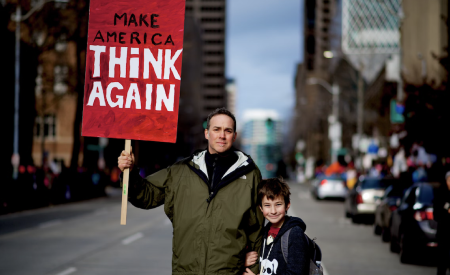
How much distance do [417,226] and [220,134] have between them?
8291mm

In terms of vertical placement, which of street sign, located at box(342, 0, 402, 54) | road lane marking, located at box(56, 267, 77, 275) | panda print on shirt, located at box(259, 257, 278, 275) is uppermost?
street sign, located at box(342, 0, 402, 54)

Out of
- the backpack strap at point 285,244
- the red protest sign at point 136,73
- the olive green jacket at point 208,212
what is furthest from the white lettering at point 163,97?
the backpack strap at point 285,244

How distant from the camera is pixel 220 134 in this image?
496 cm

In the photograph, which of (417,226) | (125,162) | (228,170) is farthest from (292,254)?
(417,226)

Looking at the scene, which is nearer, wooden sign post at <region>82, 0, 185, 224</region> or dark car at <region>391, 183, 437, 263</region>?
wooden sign post at <region>82, 0, 185, 224</region>

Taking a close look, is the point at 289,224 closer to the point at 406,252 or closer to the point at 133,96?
the point at 133,96

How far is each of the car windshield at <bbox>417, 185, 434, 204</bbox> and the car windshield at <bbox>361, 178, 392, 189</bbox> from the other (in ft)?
30.1

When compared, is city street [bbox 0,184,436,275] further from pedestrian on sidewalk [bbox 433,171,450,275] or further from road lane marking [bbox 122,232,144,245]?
pedestrian on sidewalk [bbox 433,171,450,275]

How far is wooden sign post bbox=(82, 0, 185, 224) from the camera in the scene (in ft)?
18.3

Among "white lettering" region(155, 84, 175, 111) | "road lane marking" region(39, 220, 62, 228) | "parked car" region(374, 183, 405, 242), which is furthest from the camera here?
"road lane marking" region(39, 220, 62, 228)

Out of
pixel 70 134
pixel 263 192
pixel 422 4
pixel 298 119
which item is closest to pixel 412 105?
pixel 263 192

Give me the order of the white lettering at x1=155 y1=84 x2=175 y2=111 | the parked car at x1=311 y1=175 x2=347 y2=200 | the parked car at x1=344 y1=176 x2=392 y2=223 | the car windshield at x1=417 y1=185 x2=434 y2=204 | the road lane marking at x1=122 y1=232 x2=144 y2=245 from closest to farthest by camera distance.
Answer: the white lettering at x1=155 y1=84 x2=175 y2=111, the car windshield at x1=417 y1=185 x2=434 y2=204, the road lane marking at x1=122 y1=232 x2=144 y2=245, the parked car at x1=344 y1=176 x2=392 y2=223, the parked car at x1=311 y1=175 x2=347 y2=200

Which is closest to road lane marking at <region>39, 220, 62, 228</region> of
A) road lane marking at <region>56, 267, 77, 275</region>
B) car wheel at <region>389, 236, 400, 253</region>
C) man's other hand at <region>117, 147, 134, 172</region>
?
road lane marking at <region>56, 267, 77, 275</region>

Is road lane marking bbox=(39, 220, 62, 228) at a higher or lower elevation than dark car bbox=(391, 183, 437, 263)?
lower
